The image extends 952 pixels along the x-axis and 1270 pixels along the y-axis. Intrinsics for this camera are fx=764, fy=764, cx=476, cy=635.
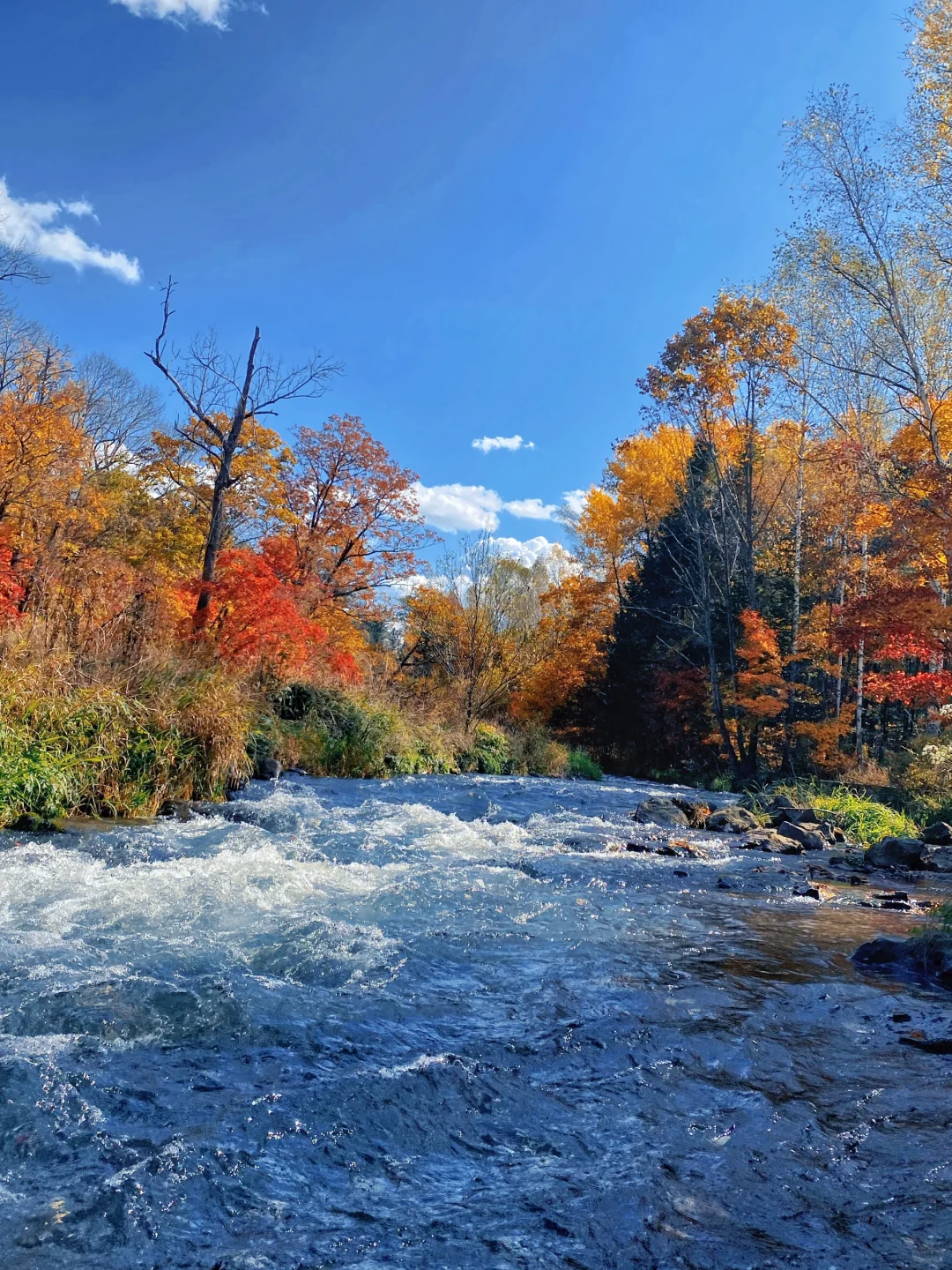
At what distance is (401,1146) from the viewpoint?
8.48 ft

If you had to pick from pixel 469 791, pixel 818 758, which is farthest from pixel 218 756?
pixel 818 758

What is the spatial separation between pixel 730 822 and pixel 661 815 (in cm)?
98

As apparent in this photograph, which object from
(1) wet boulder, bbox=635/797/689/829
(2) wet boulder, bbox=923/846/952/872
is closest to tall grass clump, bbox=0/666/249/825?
(1) wet boulder, bbox=635/797/689/829

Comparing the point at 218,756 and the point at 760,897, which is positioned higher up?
the point at 218,756

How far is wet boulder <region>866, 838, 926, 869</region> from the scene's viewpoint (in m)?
8.55

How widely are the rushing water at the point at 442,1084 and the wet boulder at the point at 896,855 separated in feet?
10.5

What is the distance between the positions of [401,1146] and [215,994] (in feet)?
4.78

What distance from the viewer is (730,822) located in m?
11.1

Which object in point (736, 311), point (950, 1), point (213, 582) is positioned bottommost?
point (213, 582)

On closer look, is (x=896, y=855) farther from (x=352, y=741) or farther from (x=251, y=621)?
(x=251, y=621)

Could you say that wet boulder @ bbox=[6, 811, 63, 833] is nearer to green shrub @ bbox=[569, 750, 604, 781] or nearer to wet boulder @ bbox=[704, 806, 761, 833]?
wet boulder @ bbox=[704, 806, 761, 833]

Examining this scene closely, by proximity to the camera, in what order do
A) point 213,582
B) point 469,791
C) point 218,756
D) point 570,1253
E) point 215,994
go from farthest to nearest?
1. point 213,582
2. point 469,791
3. point 218,756
4. point 215,994
5. point 570,1253

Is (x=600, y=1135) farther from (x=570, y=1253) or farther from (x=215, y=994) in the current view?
(x=215, y=994)

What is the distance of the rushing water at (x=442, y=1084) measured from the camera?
2141 mm
